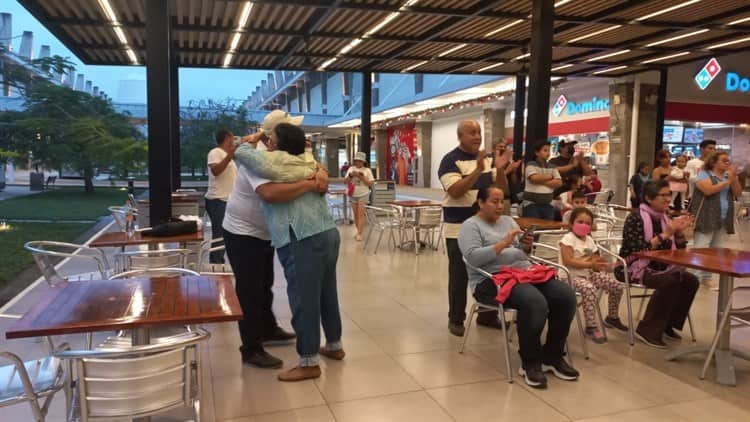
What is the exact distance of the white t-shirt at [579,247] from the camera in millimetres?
4031

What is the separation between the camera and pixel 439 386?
3223 mm

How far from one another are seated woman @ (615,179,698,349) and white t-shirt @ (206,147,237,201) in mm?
3855

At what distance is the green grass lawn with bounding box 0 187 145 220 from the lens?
12.3 metres

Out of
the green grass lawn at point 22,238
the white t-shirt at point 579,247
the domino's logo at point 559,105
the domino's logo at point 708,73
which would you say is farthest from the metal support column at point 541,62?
the domino's logo at point 559,105

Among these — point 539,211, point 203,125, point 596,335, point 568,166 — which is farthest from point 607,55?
point 203,125

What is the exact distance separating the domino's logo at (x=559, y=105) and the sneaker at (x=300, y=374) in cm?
1454

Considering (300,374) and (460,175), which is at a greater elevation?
(460,175)

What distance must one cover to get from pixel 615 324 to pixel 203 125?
507 inches

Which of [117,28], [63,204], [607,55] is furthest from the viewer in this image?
[63,204]

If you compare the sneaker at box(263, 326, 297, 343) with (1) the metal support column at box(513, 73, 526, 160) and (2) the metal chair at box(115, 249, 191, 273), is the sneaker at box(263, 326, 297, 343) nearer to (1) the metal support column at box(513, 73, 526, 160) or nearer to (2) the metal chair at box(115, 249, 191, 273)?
(2) the metal chair at box(115, 249, 191, 273)

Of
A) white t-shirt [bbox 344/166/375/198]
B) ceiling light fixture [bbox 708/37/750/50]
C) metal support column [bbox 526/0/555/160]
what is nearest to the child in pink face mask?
metal support column [bbox 526/0/555/160]

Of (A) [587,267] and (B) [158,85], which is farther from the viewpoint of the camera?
(B) [158,85]

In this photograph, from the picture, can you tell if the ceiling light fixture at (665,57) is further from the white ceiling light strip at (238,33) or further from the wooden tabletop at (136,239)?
the wooden tabletop at (136,239)

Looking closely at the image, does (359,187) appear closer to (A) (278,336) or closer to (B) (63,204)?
(A) (278,336)
